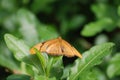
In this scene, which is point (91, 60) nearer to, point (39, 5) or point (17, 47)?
point (17, 47)

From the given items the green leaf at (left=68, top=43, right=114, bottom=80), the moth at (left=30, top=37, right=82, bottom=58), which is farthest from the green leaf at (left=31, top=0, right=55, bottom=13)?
the moth at (left=30, top=37, right=82, bottom=58)

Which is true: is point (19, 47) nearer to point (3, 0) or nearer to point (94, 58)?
point (94, 58)

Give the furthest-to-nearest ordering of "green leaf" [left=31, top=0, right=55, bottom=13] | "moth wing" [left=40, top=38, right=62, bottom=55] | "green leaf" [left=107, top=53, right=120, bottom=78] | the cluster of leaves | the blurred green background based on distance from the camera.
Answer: "green leaf" [left=31, top=0, right=55, bottom=13], the blurred green background, "green leaf" [left=107, top=53, right=120, bottom=78], the cluster of leaves, "moth wing" [left=40, top=38, right=62, bottom=55]

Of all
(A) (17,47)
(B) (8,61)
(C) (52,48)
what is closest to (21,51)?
(A) (17,47)

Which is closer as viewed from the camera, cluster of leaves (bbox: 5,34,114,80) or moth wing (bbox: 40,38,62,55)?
moth wing (bbox: 40,38,62,55)

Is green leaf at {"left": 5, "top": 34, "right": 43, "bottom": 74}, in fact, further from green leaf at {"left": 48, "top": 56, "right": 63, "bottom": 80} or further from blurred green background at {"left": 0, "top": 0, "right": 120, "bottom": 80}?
blurred green background at {"left": 0, "top": 0, "right": 120, "bottom": 80}
